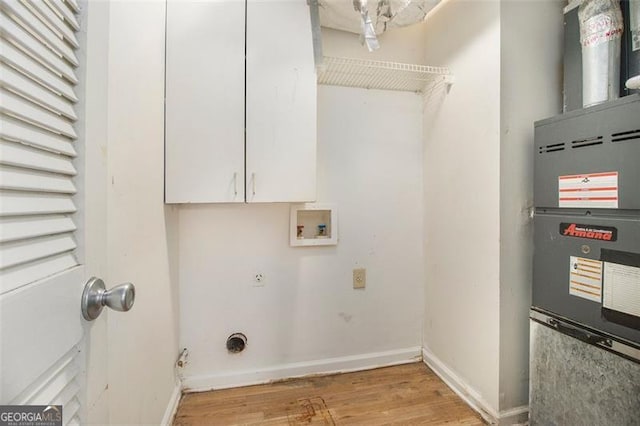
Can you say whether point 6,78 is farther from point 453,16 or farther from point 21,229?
point 453,16

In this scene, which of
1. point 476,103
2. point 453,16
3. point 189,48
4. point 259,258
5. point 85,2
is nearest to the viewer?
point 85,2

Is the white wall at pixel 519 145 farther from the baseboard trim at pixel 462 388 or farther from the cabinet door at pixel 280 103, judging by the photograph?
the cabinet door at pixel 280 103

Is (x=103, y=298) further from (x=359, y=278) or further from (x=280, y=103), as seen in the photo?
(x=359, y=278)

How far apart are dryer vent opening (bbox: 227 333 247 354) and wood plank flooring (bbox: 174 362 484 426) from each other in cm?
24

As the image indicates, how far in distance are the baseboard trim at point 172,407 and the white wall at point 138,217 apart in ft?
0.14

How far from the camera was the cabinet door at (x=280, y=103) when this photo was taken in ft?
4.66

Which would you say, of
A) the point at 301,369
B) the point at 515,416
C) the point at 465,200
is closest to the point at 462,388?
the point at 515,416

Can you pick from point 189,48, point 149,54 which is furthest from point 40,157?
point 189,48

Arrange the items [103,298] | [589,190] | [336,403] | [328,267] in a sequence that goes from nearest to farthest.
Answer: [103,298], [589,190], [336,403], [328,267]

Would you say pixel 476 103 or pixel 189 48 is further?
pixel 476 103

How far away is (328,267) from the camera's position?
1899mm

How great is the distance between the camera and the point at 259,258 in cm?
180

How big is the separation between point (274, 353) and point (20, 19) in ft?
6.15

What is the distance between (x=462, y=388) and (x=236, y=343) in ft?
4.60
